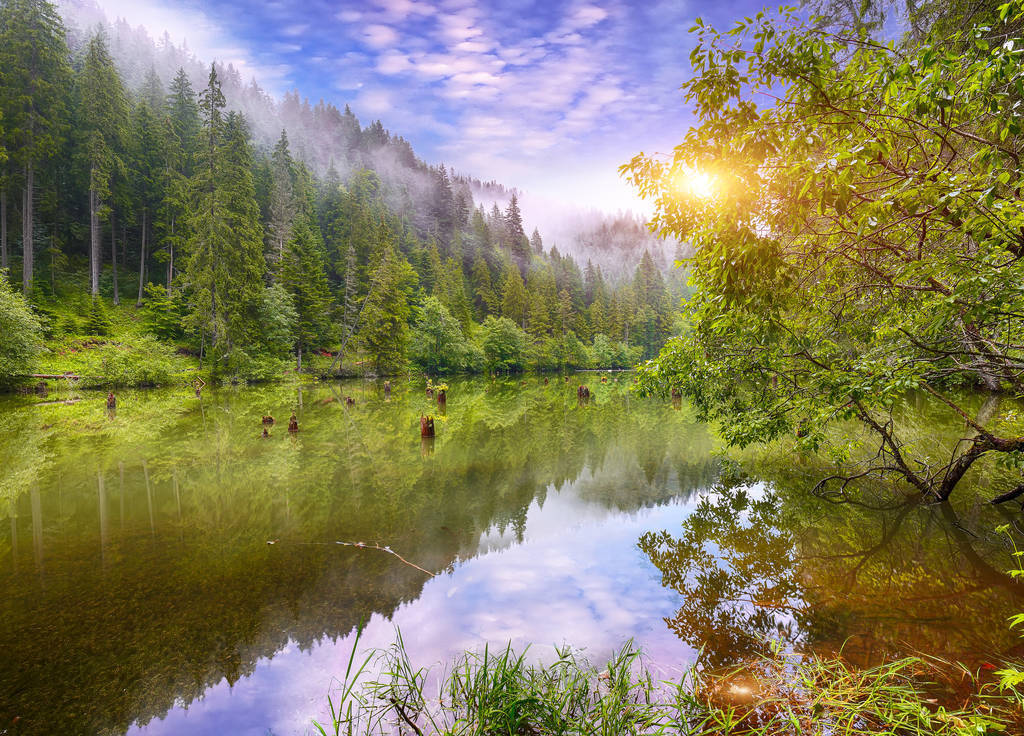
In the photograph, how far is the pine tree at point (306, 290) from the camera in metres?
42.6

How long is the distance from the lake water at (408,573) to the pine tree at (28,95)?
125 feet

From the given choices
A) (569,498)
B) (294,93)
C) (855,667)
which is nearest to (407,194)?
(294,93)

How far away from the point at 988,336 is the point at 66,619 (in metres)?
10.9

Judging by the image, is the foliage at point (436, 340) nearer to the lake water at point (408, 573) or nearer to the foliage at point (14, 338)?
the foliage at point (14, 338)

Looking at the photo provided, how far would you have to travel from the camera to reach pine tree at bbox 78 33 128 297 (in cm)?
3784

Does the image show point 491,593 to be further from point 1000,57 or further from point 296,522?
point 1000,57

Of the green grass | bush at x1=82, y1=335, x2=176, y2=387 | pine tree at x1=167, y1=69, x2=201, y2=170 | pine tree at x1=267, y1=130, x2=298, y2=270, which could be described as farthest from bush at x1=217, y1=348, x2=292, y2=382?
the green grass

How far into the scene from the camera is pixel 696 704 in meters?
3.37

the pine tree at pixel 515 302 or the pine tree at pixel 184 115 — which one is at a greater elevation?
the pine tree at pixel 184 115

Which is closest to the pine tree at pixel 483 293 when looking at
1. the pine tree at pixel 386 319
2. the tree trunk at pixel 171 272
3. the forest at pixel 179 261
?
the forest at pixel 179 261

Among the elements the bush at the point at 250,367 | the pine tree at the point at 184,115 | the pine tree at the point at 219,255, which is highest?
the pine tree at the point at 184,115

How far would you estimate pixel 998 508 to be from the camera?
27.2ft

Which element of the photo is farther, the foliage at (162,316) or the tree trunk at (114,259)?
the tree trunk at (114,259)

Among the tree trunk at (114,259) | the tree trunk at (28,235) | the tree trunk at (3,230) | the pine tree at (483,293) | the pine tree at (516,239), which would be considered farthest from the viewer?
the pine tree at (516,239)
